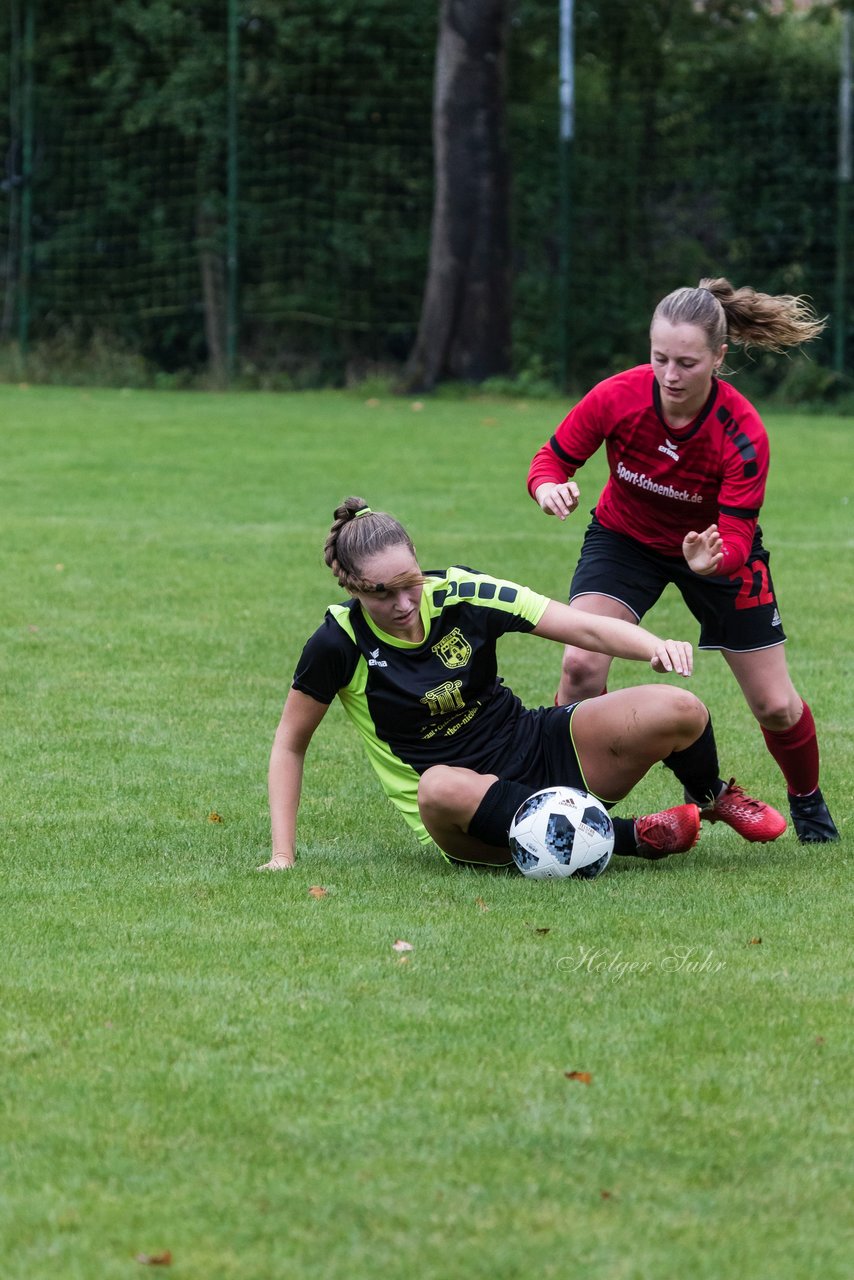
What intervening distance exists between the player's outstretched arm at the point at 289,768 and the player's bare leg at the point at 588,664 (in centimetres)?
98

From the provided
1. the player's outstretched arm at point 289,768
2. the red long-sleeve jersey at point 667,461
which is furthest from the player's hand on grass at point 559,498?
the player's outstretched arm at point 289,768

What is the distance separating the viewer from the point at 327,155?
2347 cm

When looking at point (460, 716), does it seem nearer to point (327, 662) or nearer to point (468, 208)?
point (327, 662)

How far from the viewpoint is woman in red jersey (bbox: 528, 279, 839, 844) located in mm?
5578

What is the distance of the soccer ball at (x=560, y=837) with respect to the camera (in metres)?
5.23

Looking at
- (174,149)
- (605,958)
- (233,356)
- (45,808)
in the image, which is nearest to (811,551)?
(45,808)

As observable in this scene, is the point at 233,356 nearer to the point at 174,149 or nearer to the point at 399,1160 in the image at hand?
the point at 174,149

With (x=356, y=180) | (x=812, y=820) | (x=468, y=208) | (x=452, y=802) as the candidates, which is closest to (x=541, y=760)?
(x=452, y=802)

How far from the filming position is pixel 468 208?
2216 cm

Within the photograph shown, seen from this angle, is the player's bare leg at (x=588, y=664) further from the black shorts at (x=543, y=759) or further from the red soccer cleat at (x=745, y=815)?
the red soccer cleat at (x=745, y=815)

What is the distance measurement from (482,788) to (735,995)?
4.26 feet

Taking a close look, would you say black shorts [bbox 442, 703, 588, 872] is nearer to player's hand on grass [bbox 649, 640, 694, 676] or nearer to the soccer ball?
the soccer ball

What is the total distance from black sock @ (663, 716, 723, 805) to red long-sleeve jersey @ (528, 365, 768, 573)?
21.5 inches

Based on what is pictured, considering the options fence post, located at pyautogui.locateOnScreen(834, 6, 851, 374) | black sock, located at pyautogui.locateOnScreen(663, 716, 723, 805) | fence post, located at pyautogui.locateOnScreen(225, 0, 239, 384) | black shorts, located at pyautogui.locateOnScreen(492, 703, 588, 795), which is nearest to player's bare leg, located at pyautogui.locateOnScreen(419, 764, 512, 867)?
black shorts, located at pyautogui.locateOnScreen(492, 703, 588, 795)
